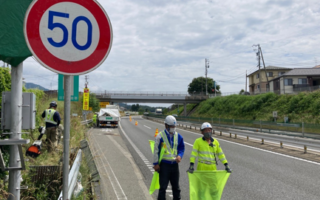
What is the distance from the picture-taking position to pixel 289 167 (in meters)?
10.0

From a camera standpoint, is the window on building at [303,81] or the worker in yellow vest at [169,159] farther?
the window on building at [303,81]

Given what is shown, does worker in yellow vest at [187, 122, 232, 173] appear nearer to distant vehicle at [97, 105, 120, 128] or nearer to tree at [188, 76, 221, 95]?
distant vehicle at [97, 105, 120, 128]

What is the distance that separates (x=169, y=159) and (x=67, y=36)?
3842 mm

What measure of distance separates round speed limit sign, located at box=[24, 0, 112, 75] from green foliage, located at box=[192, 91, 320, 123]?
1294 inches

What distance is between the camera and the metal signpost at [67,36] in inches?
81.3

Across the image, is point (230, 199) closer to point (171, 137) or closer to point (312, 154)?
point (171, 137)

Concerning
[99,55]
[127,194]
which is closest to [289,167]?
[127,194]

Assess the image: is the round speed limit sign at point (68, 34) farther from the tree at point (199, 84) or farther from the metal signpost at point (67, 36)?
the tree at point (199, 84)

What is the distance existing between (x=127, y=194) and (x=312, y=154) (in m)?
10.1

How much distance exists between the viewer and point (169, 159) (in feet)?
17.9

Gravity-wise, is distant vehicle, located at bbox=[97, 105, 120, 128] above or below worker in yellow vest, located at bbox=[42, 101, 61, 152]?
below

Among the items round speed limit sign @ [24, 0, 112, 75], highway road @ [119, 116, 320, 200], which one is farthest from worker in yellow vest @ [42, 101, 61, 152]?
round speed limit sign @ [24, 0, 112, 75]

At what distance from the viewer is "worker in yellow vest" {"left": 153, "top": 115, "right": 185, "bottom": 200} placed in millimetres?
5422

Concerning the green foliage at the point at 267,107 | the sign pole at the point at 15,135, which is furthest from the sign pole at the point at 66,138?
the green foliage at the point at 267,107
